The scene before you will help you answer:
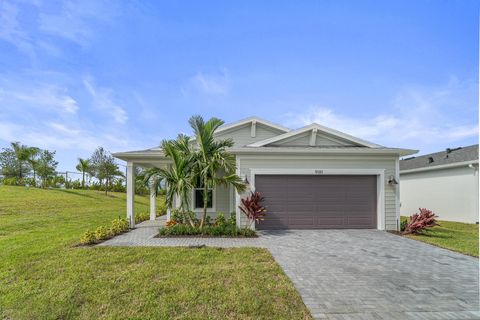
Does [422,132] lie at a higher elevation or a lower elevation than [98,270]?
higher

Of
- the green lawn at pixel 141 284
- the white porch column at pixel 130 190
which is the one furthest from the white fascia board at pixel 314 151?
the white porch column at pixel 130 190

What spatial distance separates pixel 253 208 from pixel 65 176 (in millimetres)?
26279

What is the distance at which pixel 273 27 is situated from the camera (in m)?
10.1

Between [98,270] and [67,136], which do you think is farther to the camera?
[67,136]

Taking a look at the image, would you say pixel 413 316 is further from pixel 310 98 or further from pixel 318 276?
pixel 310 98

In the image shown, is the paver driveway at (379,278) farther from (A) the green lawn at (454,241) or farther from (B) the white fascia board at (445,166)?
(B) the white fascia board at (445,166)

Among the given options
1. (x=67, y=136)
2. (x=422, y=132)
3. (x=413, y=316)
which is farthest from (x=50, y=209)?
(x=422, y=132)

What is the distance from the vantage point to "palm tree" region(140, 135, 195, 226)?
844 cm

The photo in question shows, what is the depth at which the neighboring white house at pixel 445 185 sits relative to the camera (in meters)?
12.6

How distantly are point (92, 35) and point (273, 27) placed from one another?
23.2 ft

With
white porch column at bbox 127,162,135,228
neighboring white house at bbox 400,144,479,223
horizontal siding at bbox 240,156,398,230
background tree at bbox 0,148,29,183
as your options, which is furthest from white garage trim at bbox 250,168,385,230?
background tree at bbox 0,148,29,183

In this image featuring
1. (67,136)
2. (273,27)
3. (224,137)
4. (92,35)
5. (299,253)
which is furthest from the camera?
(67,136)

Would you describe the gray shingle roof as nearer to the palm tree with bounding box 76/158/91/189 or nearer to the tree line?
the tree line

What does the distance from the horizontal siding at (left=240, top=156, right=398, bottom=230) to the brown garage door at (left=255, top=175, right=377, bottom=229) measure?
410 millimetres
